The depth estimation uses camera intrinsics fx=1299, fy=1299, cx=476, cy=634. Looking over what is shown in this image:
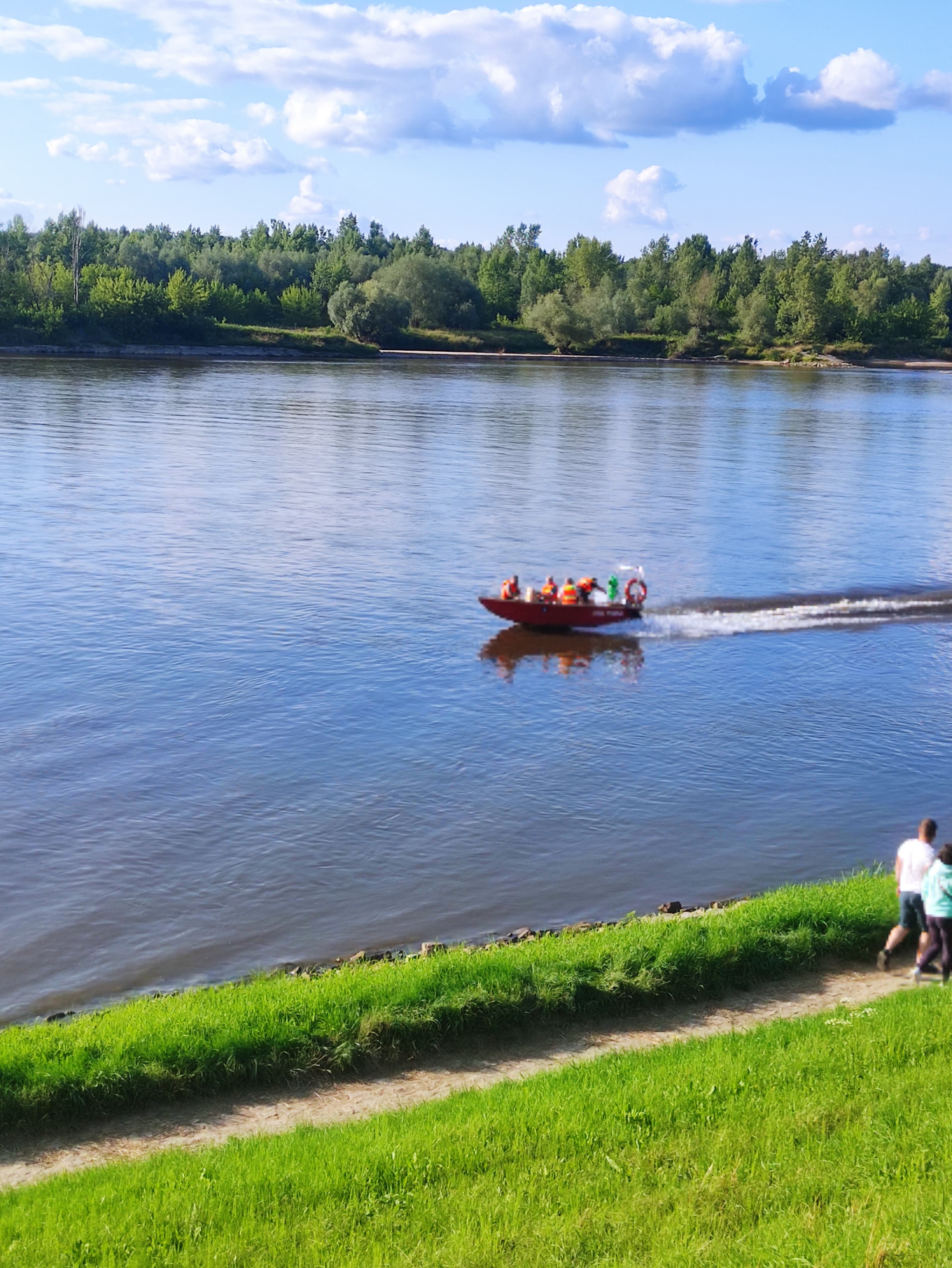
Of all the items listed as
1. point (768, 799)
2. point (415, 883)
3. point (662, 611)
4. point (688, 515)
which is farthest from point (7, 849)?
point (688, 515)

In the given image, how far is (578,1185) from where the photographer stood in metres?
12.4

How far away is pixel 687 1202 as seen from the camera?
39.1ft

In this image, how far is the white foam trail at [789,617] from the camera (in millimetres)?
47156

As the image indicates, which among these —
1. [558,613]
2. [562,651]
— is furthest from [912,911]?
[558,613]

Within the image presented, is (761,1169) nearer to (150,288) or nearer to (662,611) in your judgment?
(662,611)

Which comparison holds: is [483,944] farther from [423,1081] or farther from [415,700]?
[415,700]

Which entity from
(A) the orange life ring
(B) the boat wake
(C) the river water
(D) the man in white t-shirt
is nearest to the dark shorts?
(D) the man in white t-shirt

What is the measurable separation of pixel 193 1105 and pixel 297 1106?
124cm

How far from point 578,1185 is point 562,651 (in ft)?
108

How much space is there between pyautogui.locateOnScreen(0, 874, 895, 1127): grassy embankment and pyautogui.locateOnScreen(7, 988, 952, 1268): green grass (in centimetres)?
180

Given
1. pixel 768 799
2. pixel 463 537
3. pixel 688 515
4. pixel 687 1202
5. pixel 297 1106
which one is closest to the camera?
pixel 687 1202

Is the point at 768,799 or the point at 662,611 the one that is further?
the point at 662,611

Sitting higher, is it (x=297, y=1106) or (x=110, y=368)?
(x=110, y=368)

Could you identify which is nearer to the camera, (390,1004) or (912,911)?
(390,1004)
